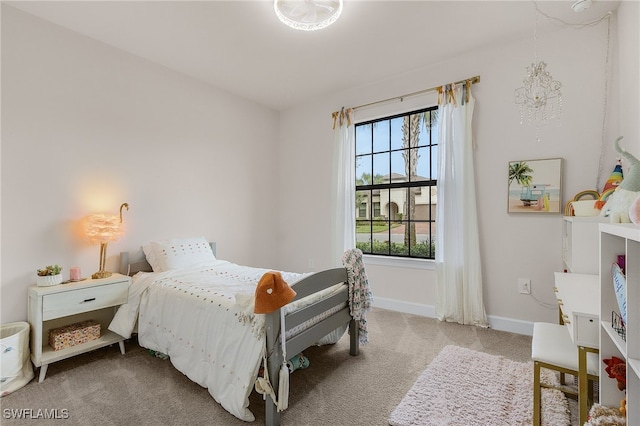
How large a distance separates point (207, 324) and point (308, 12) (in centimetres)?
227

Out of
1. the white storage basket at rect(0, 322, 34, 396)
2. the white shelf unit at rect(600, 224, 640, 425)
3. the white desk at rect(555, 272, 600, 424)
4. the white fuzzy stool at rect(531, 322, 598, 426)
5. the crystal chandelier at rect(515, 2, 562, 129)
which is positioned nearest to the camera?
the white shelf unit at rect(600, 224, 640, 425)

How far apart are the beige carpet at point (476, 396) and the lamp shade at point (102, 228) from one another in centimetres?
251

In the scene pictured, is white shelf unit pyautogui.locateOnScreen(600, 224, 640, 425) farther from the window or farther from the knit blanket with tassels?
the window

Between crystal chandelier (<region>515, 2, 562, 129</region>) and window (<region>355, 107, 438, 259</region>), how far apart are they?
849 mm

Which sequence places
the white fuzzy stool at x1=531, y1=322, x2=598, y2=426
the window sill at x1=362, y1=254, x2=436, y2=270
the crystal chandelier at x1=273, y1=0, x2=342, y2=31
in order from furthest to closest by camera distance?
the window sill at x1=362, y1=254, x2=436, y2=270 → the crystal chandelier at x1=273, y1=0, x2=342, y2=31 → the white fuzzy stool at x1=531, y1=322, x2=598, y2=426

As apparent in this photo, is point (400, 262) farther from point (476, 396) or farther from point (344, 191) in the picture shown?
point (476, 396)

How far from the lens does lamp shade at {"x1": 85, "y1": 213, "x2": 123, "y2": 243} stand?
7.90 ft

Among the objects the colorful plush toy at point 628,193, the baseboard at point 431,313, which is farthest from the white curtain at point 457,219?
the colorful plush toy at point 628,193

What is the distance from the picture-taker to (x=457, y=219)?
118 inches

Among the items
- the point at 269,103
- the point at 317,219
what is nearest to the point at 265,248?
the point at 317,219

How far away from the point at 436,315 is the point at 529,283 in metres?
0.92

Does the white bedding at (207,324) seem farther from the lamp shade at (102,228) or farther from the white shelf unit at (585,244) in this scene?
the white shelf unit at (585,244)

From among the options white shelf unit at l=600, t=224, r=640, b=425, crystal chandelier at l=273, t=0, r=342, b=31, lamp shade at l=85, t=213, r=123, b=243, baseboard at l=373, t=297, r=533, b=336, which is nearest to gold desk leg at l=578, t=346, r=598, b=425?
white shelf unit at l=600, t=224, r=640, b=425

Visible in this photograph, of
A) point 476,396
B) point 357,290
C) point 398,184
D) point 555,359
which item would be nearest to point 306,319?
point 357,290
